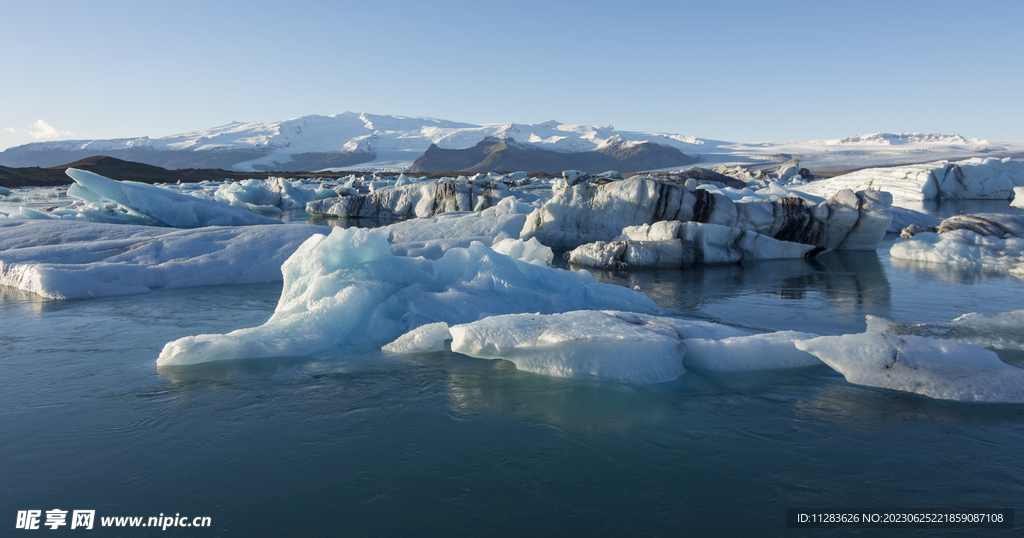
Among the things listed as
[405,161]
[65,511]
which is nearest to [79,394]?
[65,511]

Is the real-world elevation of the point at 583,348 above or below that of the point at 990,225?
below

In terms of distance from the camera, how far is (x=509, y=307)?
4.98m

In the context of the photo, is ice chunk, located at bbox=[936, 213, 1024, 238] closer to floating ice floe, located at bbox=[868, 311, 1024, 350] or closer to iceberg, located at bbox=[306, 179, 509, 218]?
floating ice floe, located at bbox=[868, 311, 1024, 350]

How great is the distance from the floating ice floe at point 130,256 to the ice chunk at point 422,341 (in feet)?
14.0

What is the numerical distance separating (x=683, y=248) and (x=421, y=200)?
37.4 ft

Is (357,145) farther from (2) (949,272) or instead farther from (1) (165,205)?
(2) (949,272)

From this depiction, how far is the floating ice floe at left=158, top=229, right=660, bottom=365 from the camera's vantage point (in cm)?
409

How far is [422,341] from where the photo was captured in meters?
4.12

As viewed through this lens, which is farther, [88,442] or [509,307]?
[509,307]

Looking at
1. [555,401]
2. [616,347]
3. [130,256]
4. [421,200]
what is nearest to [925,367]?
[616,347]

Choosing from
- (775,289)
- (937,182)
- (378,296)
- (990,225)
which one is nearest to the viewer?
(378,296)

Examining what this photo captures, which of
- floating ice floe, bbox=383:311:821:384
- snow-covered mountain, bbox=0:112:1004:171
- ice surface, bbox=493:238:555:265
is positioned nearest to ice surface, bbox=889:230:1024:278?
ice surface, bbox=493:238:555:265

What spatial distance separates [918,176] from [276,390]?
30463mm

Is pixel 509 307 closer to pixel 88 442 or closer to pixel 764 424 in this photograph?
pixel 764 424
